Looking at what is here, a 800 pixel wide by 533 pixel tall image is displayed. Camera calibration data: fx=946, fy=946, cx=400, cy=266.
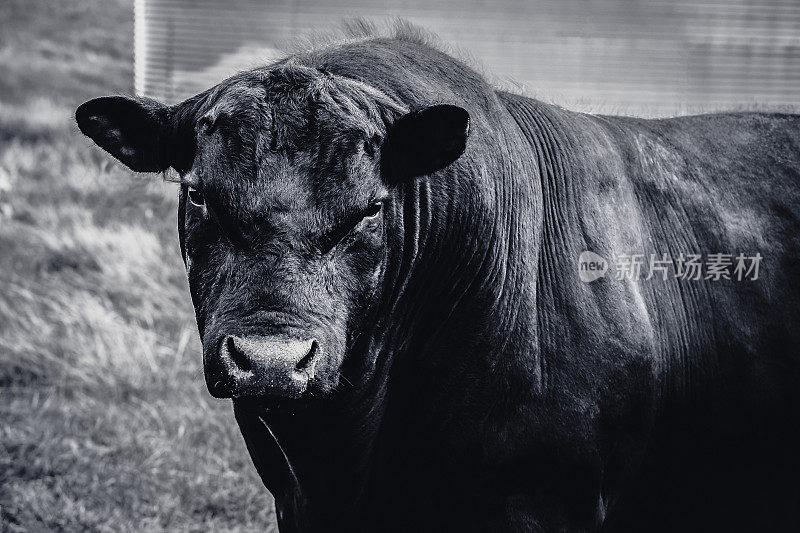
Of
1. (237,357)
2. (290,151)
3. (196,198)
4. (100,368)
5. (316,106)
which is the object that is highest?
(316,106)

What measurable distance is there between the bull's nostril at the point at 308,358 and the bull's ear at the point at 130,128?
3.59ft

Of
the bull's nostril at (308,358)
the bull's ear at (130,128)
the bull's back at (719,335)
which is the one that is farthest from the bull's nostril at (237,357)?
the bull's back at (719,335)

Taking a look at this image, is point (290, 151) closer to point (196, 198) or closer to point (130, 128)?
point (196, 198)

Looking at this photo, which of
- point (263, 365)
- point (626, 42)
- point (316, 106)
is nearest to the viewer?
point (263, 365)

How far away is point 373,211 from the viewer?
306 cm

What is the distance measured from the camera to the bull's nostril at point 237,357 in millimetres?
2713

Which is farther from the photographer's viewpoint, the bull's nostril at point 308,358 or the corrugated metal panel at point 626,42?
the corrugated metal panel at point 626,42

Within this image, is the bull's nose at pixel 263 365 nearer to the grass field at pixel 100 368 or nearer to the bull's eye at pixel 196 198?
the bull's eye at pixel 196 198

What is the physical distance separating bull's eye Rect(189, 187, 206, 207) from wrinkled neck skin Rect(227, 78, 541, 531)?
653mm

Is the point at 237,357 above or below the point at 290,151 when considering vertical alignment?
below

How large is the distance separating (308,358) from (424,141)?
2.69 feet

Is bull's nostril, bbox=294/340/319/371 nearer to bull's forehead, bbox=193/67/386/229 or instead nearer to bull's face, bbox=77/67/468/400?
bull's face, bbox=77/67/468/400

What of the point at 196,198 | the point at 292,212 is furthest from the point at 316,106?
the point at 196,198

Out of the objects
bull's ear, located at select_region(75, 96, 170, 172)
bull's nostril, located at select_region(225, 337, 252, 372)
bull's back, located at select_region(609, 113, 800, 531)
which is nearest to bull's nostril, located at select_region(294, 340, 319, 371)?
bull's nostril, located at select_region(225, 337, 252, 372)
